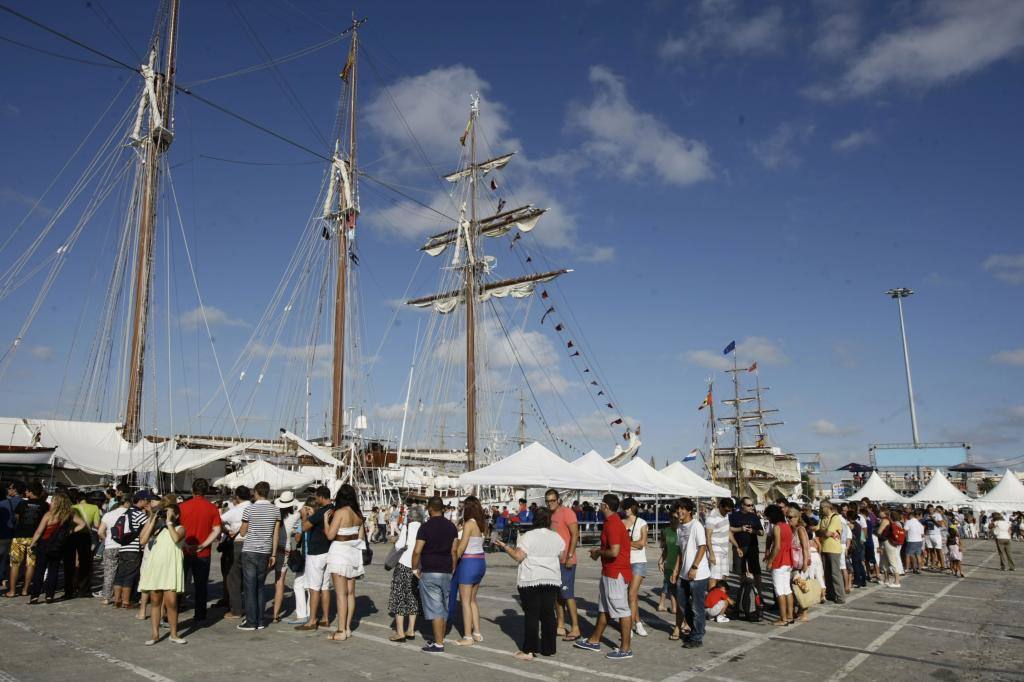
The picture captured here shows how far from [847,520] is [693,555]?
8.38 m

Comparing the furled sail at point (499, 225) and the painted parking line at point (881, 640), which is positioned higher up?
the furled sail at point (499, 225)

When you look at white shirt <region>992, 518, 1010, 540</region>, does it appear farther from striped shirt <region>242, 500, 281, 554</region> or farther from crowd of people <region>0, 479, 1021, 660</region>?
striped shirt <region>242, 500, 281, 554</region>

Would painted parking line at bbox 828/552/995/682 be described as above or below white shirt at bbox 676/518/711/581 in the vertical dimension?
below

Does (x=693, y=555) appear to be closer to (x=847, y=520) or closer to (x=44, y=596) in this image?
(x=847, y=520)

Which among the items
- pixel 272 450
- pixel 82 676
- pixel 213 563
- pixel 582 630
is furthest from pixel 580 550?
pixel 272 450

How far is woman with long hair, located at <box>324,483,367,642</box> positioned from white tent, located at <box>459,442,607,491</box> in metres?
11.6

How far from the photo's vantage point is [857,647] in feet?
27.3

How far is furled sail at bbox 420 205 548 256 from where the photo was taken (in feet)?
146

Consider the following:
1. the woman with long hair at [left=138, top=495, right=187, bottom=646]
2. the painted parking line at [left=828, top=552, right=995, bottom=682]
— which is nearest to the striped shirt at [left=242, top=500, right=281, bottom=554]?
the woman with long hair at [left=138, top=495, right=187, bottom=646]

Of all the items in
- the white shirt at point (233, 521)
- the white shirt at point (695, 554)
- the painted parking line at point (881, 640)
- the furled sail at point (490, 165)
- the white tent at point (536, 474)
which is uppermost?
the furled sail at point (490, 165)

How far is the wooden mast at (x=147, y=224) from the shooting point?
25969mm

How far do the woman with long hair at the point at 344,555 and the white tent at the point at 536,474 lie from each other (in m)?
11.6

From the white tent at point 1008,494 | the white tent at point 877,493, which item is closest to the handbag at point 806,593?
the white tent at point 877,493

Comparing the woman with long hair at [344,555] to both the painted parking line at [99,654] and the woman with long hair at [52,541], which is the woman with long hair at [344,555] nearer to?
the painted parking line at [99,654]
